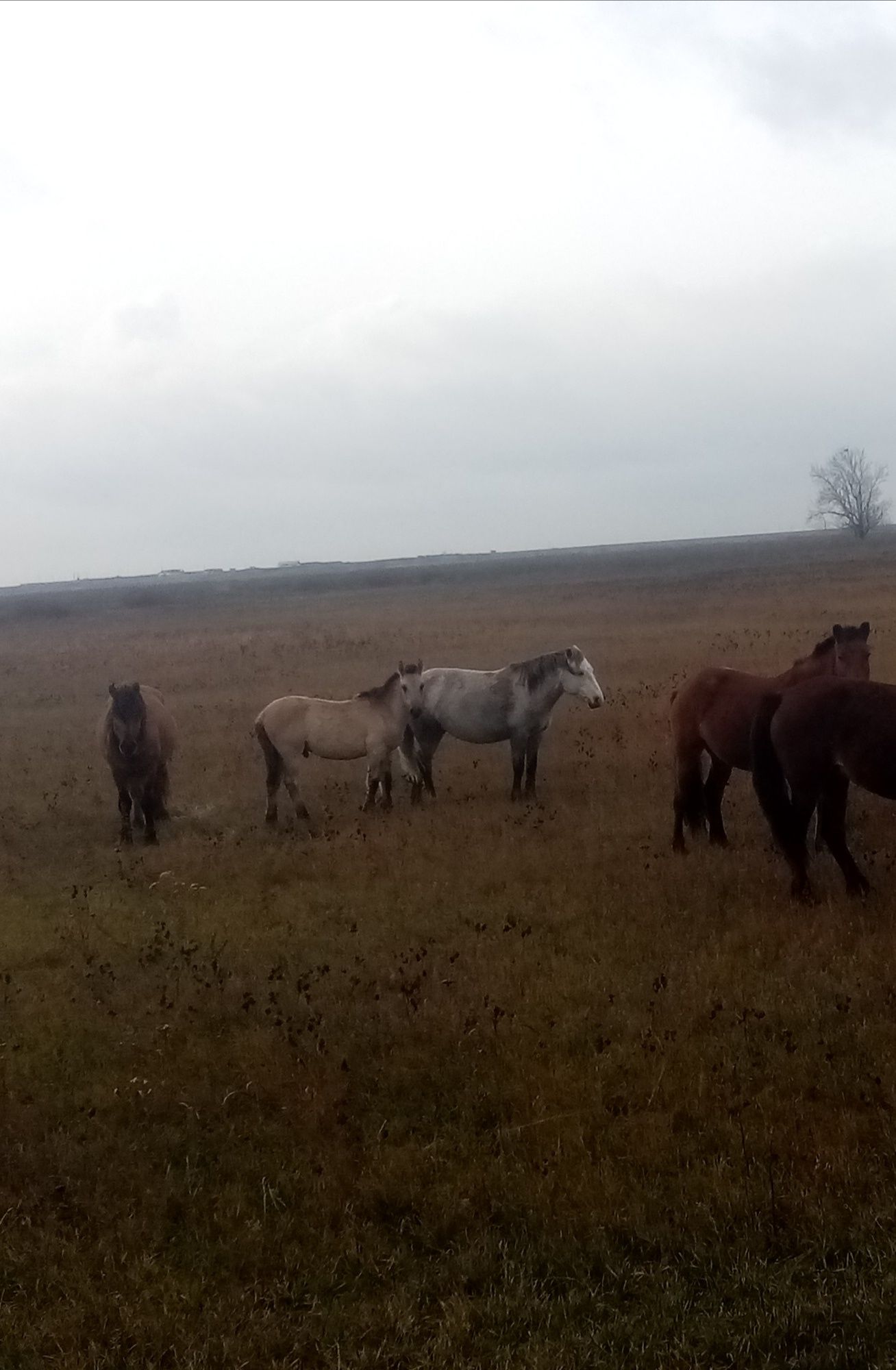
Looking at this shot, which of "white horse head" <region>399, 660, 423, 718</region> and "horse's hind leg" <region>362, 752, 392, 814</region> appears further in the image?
"white horse head" <region>399, 660, 423, 718</region>

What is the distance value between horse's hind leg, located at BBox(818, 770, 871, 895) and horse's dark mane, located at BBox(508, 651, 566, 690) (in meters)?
5.36

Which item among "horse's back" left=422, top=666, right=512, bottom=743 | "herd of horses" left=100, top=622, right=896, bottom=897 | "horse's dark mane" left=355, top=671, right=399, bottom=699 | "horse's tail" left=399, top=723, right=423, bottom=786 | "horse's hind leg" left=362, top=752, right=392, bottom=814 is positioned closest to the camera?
"herd of horses" left=100, top=622, right=896, bottom=897

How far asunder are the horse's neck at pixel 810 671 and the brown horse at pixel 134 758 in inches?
279

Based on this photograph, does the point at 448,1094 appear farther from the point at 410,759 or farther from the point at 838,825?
the point at 410,759

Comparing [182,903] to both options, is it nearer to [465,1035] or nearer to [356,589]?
[465,1035]

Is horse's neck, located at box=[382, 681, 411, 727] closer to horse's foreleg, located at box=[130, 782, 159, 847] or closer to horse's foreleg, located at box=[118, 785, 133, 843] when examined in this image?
horse's foreleg, located at box=[130, 782, 159, 847]

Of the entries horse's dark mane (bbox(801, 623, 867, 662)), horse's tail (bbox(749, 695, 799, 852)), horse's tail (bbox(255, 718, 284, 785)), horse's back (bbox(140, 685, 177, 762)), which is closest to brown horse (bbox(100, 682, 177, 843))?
horse's back (bbox(140, 685, 177, 762))

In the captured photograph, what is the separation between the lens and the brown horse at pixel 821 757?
7.84m

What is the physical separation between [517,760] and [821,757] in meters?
5.59

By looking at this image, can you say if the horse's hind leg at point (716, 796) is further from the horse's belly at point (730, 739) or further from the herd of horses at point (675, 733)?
→ the horse's belly at point (730, 739)

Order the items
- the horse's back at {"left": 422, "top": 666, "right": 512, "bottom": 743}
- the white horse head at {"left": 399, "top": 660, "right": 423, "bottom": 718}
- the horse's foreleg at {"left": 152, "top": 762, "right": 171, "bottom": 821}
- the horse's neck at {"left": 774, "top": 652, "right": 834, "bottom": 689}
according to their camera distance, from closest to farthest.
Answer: the horse's neck at {"left": 774, "top": 652, "right": 834, "bottom": 689} → the horse's foreleg at {"left": 152, "top": 762, "right": 171, "bottom": 821} → the white horse head at {"left": 399, "top": 660, "right": 423, "bottom": 718} → the horse's back at {"left": 422, "top": 666, "right": 512, "bottom": 743}

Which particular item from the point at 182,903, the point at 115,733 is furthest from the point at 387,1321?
the point at 115,733

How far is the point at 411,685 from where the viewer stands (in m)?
13.0

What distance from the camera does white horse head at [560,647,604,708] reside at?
1303 cm
